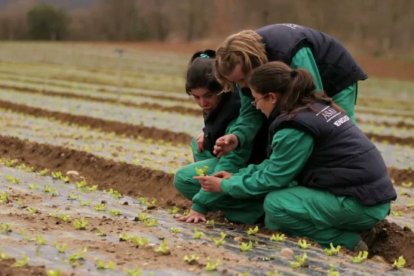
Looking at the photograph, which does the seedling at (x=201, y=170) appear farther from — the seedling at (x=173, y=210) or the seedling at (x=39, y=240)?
the seedling at (x=39, y=240)

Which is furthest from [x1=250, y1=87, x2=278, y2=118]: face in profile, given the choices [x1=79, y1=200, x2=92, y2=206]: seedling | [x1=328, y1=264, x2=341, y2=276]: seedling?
[x1=79, y1=200, x2=92, y2=206]: seedling

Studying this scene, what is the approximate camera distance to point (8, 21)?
293ft

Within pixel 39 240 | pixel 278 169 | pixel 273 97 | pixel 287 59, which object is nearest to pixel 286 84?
pixel 273 97

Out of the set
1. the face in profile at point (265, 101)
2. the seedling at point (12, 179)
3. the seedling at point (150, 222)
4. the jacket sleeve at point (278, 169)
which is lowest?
the seedling at point (12, 179)

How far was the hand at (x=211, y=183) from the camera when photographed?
5789 mm

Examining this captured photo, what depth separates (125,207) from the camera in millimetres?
6832

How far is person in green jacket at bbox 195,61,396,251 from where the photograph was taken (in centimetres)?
543

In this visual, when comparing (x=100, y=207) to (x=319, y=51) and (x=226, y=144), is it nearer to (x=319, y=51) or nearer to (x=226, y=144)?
(x=226, y=144)

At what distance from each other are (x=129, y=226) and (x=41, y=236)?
34.1 inches

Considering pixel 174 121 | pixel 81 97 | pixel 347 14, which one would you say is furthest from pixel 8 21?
pixel 174 121

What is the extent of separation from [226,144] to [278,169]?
64cm

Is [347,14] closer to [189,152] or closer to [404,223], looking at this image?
[189,152]

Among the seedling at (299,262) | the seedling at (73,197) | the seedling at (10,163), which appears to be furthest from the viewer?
the seedling at (10,163)

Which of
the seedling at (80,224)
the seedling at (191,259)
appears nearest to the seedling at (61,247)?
the seedling at (80,224)
